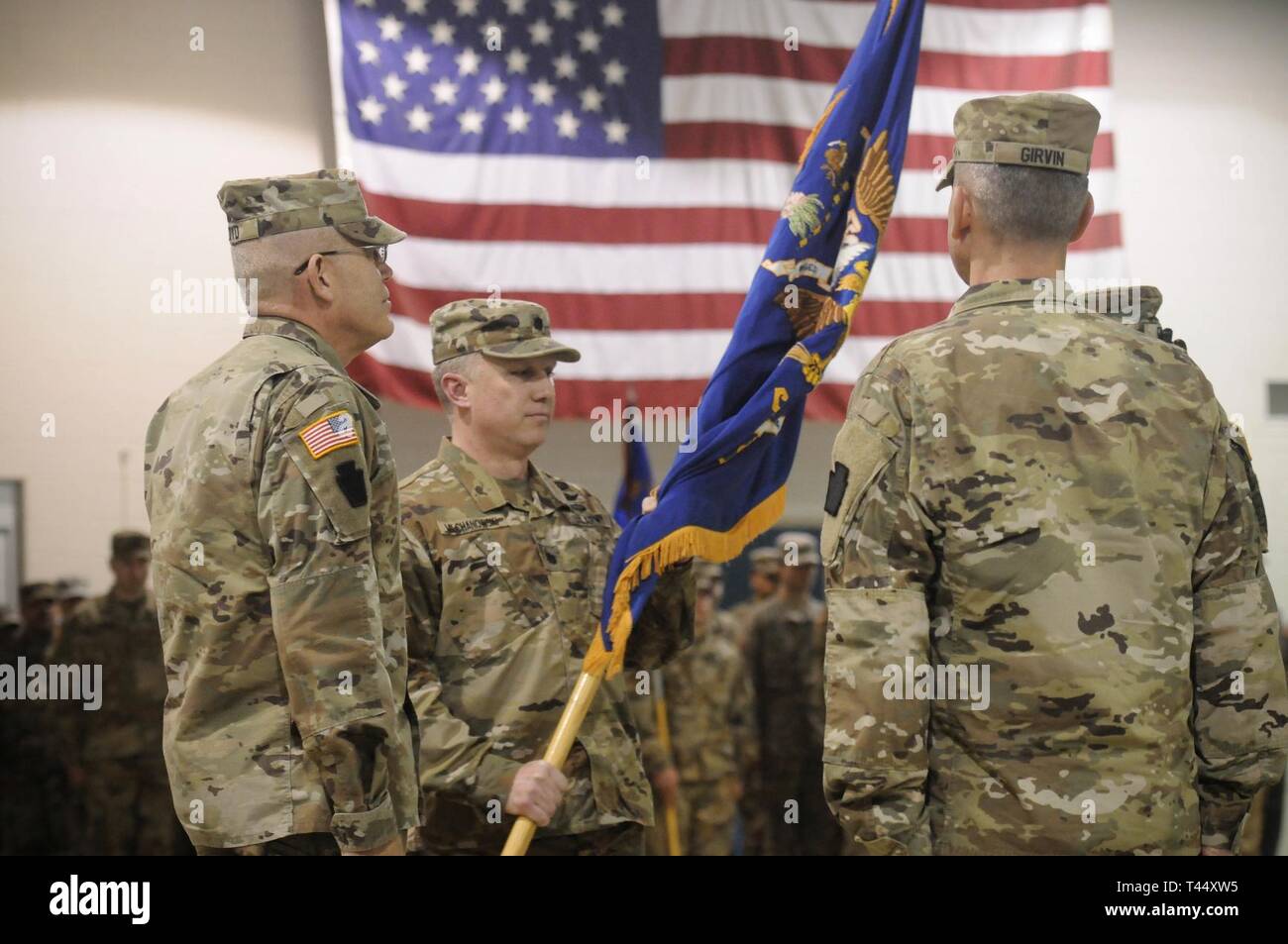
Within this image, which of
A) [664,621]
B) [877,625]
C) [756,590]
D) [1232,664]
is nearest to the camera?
[877,625]

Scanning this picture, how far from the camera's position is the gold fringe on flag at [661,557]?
105 inches

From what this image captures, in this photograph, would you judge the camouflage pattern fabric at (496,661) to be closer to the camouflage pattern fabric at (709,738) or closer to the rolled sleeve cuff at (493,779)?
the rolled sleeve cuff at (493,779)

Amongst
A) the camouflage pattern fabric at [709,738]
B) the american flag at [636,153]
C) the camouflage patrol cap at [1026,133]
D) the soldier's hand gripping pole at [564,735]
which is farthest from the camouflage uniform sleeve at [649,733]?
the camouflage patrol cap at [1026,133]

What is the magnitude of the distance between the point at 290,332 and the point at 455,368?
81cm

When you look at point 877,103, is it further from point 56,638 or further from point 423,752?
point 56,638

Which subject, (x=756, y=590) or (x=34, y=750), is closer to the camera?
(x=34, y=750)

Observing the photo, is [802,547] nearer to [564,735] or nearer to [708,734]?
[708,734]

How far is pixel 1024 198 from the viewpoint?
190 cm

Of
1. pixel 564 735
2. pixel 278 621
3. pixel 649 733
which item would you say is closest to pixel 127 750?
pixel 649 733

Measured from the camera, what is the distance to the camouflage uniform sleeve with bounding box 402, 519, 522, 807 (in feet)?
8.46

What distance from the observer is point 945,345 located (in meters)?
1.84

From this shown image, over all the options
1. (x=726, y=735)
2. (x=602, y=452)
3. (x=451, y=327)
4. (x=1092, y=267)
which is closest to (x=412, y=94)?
(x=602, y=452)

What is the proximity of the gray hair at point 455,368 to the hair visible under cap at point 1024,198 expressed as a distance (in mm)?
1281

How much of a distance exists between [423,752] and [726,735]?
3.50 meters
